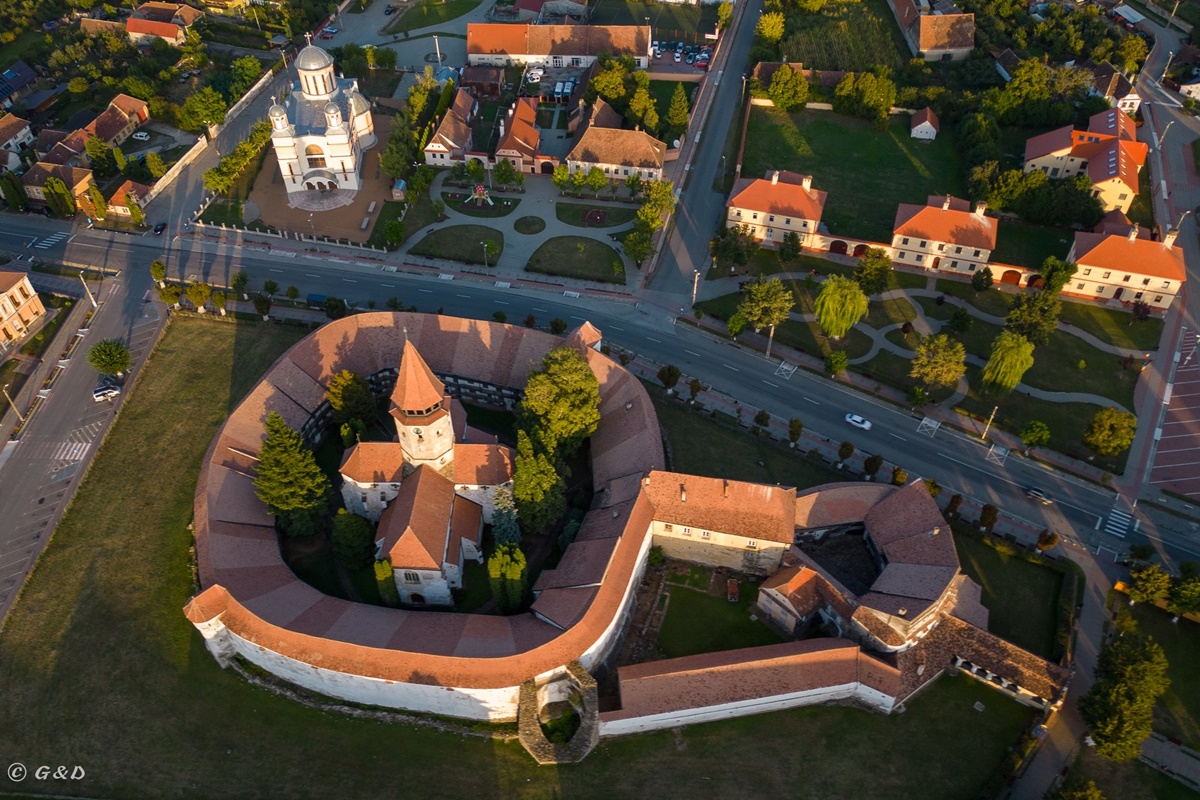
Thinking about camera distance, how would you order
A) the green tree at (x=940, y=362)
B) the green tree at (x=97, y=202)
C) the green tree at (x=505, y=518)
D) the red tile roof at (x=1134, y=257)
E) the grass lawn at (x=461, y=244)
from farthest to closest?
the green tree at (x=97, y=202), the grass lawn at (x=461, y=244), the red tile roof at (x=1134, y=257), the green tree at (x=940, y=362), the green tree at (x=505, y=518)

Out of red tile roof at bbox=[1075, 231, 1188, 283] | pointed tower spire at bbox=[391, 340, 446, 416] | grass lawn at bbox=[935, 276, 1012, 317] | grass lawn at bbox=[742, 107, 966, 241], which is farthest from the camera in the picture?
grass lawn at bbox=[742, 107, 966, 241]

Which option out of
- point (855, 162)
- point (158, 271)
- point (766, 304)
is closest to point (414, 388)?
point (766, 304)

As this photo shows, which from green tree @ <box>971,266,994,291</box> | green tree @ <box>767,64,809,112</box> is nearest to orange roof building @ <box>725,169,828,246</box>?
green tree @ <box>971,266,994,291</box>

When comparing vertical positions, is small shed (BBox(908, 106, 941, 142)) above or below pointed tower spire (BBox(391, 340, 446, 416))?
below

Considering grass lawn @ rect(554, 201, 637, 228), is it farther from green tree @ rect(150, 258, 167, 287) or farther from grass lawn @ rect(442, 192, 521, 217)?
green tree @ rect(150, 258, 167, 287)

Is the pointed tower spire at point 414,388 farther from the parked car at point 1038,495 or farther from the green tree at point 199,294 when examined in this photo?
the parked car at point 1038,495

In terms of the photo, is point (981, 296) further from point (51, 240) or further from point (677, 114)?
point (51, 240)

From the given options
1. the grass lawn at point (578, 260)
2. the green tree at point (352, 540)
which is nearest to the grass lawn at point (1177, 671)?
the grass lawn at point (578, 260)
